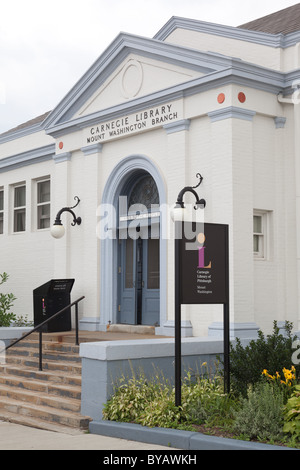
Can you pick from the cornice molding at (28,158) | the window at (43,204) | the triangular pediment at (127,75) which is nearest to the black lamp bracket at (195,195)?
the triangular pediment at (127,75)

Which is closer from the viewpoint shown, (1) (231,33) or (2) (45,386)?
(2) (45,386)

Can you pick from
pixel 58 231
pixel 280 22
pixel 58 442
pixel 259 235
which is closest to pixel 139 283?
pixel 58 231

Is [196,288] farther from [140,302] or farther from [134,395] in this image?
[140,302]

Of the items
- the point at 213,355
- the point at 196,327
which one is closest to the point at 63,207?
the point at 196,327

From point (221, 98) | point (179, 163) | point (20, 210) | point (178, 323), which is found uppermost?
point (221, 98)

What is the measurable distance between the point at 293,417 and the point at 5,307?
1275cm

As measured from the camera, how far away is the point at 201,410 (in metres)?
8.81

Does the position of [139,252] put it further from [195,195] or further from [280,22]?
[280,22]

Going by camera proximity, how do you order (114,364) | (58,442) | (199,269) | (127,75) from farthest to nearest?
(127,75), (114,364), (199,269), (58,442)

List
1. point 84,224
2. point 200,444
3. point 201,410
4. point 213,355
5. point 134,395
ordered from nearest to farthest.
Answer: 1. point 200,444
2. point 201,410
3. point 134,395
4. point 213,355
5. point 84,224

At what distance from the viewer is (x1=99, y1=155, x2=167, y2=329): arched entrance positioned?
586 inches

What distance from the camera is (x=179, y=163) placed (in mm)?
13828

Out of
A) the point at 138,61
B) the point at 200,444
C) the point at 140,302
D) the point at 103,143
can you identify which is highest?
the point at 138,61

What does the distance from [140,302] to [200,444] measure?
7.28m
